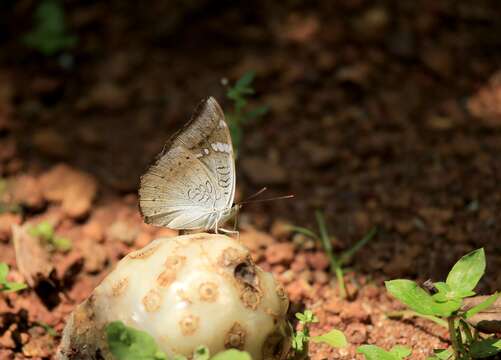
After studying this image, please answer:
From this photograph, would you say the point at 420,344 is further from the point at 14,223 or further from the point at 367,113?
the point at 14,223

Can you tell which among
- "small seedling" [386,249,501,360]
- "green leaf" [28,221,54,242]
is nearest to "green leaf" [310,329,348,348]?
Answer: "small seedling" [386,249,501,360]

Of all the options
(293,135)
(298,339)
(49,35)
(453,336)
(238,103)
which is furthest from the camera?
(49,35)

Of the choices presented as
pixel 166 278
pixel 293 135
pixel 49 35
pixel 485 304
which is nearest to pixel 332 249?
pixel 293 135

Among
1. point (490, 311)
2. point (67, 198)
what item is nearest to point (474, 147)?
point (490, 311)

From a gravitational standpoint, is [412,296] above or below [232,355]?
below

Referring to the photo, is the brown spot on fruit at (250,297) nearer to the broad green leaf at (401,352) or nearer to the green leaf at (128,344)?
the green leaf at (128,344)

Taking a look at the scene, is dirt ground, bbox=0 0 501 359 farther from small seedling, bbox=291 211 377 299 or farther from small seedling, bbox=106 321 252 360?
small seedling, bbox=106 321 252 360

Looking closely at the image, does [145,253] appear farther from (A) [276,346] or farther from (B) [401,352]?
(B) [401,352]

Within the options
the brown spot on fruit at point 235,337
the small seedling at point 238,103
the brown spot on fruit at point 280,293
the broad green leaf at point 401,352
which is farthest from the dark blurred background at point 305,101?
the brown spot on fruit at point 235,337
